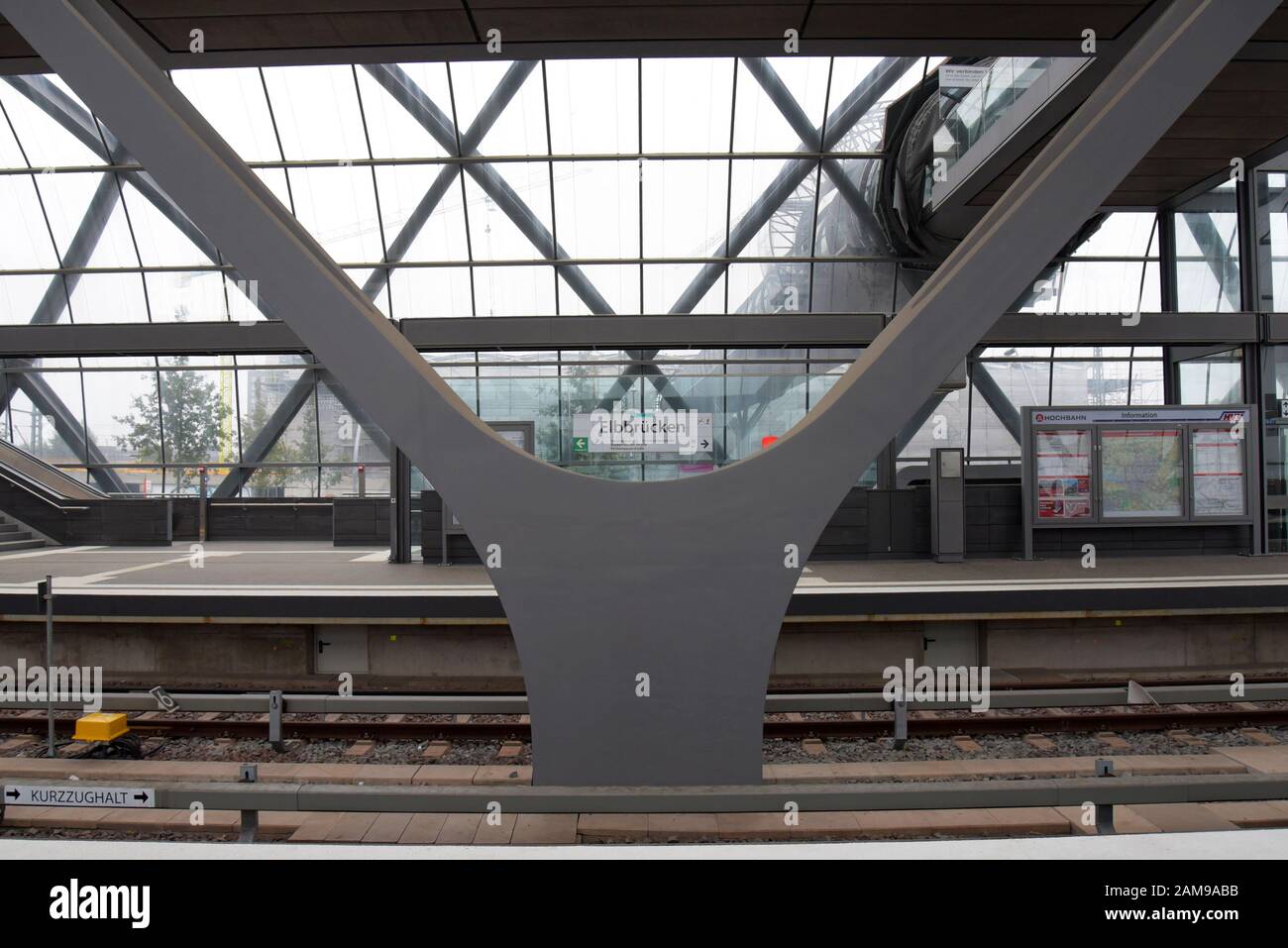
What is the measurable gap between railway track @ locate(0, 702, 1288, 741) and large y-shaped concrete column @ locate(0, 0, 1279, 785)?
286cm

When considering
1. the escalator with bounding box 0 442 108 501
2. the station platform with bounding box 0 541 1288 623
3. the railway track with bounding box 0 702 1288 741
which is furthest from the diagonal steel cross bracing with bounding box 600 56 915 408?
the escalator with bounding box 0 442 108 501

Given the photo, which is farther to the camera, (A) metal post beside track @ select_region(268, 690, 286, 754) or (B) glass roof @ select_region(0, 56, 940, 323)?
(B) glass roof @ select_region(0, 56, 940, 323)

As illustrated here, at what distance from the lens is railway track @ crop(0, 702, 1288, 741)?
6770 millimetres

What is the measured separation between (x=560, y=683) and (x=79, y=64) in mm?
4318

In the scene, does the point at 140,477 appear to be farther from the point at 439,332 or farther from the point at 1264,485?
the point at 1264,485

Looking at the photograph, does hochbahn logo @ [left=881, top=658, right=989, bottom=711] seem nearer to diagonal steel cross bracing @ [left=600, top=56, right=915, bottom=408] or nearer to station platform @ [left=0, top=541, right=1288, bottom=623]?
station platform @ [left=0, top=541, right=1288, bottom=623]

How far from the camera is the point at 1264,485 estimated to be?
12.4 meters

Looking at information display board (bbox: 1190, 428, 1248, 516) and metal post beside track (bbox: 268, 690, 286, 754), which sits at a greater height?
information display board (bbox: 1190, 428, 1248, 516)

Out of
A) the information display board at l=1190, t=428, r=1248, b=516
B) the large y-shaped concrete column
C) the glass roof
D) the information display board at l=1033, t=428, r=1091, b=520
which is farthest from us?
the glass roof

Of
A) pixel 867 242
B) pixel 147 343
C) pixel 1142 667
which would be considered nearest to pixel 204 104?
pixel 147 343

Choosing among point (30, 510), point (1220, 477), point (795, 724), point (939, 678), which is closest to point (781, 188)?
point (1220, 477)

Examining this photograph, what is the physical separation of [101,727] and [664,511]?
5837mm

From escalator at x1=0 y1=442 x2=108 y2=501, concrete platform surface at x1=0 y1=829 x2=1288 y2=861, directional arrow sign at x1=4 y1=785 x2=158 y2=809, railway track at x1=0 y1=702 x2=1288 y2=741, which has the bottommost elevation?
railway track at x1=0 y1=702 x2=1288 y2=741

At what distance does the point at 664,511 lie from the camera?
13.6 feet
